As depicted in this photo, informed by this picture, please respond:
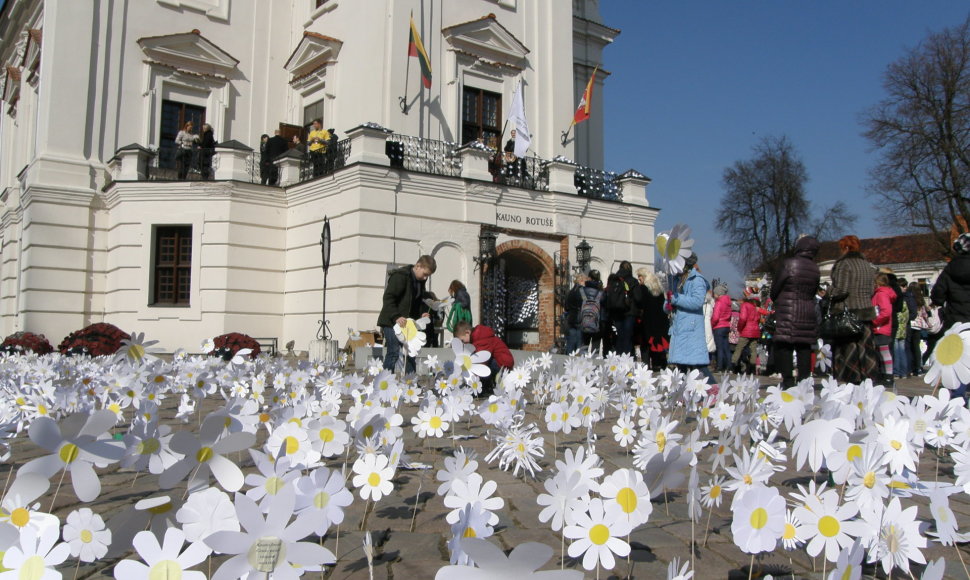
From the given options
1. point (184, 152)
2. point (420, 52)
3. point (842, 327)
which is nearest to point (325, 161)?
point (420, 52)

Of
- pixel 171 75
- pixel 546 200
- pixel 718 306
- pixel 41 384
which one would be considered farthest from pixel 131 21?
pixel 41 384

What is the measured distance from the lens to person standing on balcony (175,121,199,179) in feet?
59.9

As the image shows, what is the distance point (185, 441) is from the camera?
1.51 m

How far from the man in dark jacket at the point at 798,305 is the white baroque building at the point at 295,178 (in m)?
10.3

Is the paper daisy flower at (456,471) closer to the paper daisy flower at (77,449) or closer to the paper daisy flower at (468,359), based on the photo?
the paper daisy flower at (77,449)

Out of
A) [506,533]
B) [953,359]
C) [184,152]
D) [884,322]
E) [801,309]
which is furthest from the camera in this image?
[184,152]

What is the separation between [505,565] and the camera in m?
0.97

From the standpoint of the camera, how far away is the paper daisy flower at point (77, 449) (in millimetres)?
1522

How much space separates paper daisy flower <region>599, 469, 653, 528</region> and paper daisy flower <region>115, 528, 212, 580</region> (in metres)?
0.90

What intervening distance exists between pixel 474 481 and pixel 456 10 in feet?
65.5

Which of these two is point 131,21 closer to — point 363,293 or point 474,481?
point 363,293

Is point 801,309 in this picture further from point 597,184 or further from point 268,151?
point 268,151

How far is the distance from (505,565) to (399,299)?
7.35 meters

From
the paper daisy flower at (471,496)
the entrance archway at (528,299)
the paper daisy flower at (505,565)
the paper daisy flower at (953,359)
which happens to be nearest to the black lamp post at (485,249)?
the entrance archway at (528,299)
